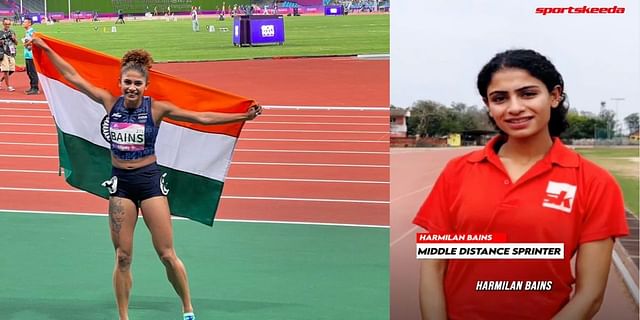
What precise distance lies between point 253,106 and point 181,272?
0.83m

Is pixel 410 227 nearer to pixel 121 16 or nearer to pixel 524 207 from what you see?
pixel 524 207

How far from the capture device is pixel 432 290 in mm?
3477

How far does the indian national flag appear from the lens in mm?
4559

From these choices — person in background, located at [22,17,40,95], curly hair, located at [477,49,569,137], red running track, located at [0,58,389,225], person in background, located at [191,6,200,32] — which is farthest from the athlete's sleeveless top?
person in background, located at [191,6,200,32]

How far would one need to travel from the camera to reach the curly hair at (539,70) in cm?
338

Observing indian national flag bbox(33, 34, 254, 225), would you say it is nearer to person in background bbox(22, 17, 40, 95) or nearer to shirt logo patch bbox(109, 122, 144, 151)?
shirt logo patch bbox(109, 122, 144, 151)

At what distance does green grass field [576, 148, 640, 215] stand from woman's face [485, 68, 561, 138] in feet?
0.59

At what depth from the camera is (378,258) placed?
19.2 feet

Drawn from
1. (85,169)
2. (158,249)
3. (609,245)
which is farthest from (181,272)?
(609,245)

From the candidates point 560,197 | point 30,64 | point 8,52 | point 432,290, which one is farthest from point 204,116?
point 8,52

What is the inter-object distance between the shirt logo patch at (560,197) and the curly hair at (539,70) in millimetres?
191

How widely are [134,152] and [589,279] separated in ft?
6.69

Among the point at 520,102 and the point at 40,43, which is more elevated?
the point at 40,43

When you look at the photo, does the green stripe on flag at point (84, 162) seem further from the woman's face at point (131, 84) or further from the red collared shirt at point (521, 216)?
the red collared shirt at point (521, 216)
